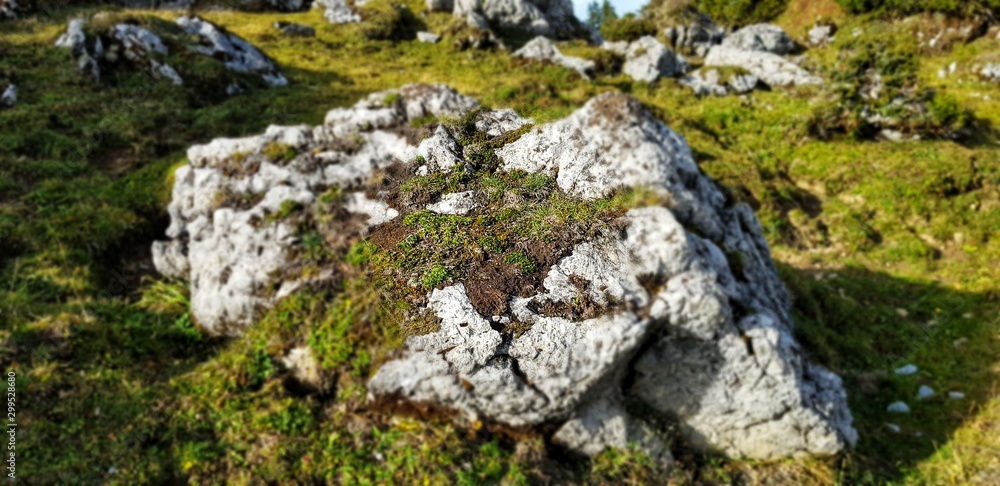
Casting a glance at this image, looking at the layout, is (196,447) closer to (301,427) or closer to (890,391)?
(301,427)

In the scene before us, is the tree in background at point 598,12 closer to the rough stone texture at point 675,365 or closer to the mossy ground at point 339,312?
the mossy ground at point 339,312

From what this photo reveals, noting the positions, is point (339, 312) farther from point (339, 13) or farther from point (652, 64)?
point (339, 13)

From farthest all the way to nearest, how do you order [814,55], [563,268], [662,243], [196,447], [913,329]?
1. [814,55]
2. [913,329]
3. [196,447]
4. [662,243]
5. [563,268]

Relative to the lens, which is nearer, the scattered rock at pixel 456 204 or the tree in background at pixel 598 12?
the scattered rock at pixel 456 204

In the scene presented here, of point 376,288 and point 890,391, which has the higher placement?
point 376,288

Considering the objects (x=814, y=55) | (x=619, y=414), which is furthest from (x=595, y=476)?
(x=814, y=55)

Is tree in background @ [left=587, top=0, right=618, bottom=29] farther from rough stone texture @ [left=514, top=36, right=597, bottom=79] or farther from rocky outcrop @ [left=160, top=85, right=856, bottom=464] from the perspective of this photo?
rocky outcrop @ [left=160, top=85, right=856, bottom=464]

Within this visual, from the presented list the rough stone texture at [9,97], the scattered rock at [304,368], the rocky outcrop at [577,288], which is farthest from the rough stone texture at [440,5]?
the scattered rock at [304,368]

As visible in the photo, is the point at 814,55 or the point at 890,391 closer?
the point at 890,391
